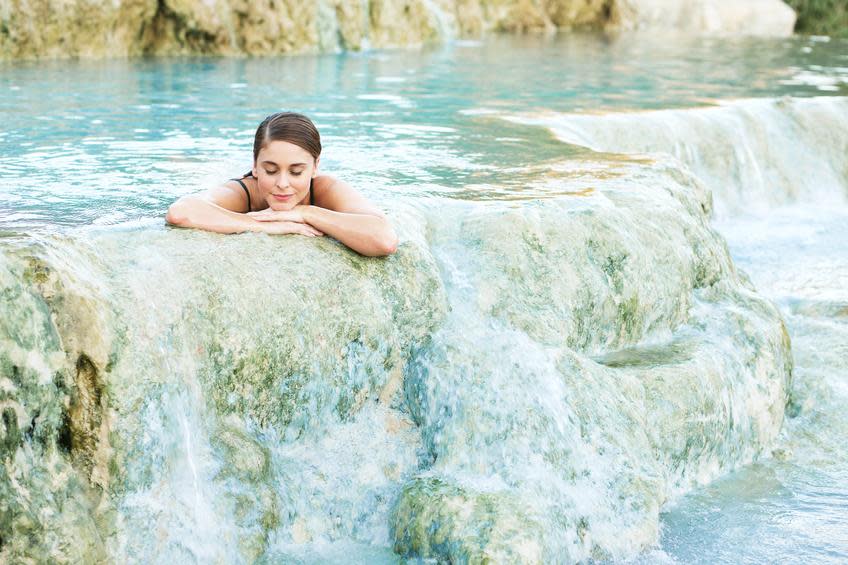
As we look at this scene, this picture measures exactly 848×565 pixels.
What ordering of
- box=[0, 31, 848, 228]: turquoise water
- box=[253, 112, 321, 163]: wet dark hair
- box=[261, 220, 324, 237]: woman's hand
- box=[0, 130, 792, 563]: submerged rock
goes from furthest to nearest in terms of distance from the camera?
box=[0, 31, 848, 228]: turquoise water < box=[261, 220, 324, 237]: woman's hand < box=[253, 112, 321, 163]: wet dark hair < box=[0, 130, 792, 563]: submerged rock

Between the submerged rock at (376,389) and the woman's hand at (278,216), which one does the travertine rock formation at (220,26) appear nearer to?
the submerged rock at (376,389)

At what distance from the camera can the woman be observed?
180 inches

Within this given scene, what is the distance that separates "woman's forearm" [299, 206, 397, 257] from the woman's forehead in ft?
0.77

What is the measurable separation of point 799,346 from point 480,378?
3.00 m

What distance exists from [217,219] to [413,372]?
1.15 m

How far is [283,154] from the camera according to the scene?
4566 mm

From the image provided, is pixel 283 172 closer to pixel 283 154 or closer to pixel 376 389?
pixel 283 154

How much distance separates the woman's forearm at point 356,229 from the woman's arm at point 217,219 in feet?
0.21

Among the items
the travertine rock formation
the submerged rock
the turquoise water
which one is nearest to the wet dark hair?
the submerged rock

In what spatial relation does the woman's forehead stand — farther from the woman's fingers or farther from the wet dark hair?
the woman's fingers

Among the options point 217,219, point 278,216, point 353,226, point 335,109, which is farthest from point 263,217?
point 335,109

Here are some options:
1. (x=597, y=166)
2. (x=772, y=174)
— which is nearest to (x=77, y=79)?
(x=597, y=166)

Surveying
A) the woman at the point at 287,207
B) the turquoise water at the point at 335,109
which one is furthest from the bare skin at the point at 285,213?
the turquoise water at the point at 335,109

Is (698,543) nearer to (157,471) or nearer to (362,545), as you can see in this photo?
(362,545)
